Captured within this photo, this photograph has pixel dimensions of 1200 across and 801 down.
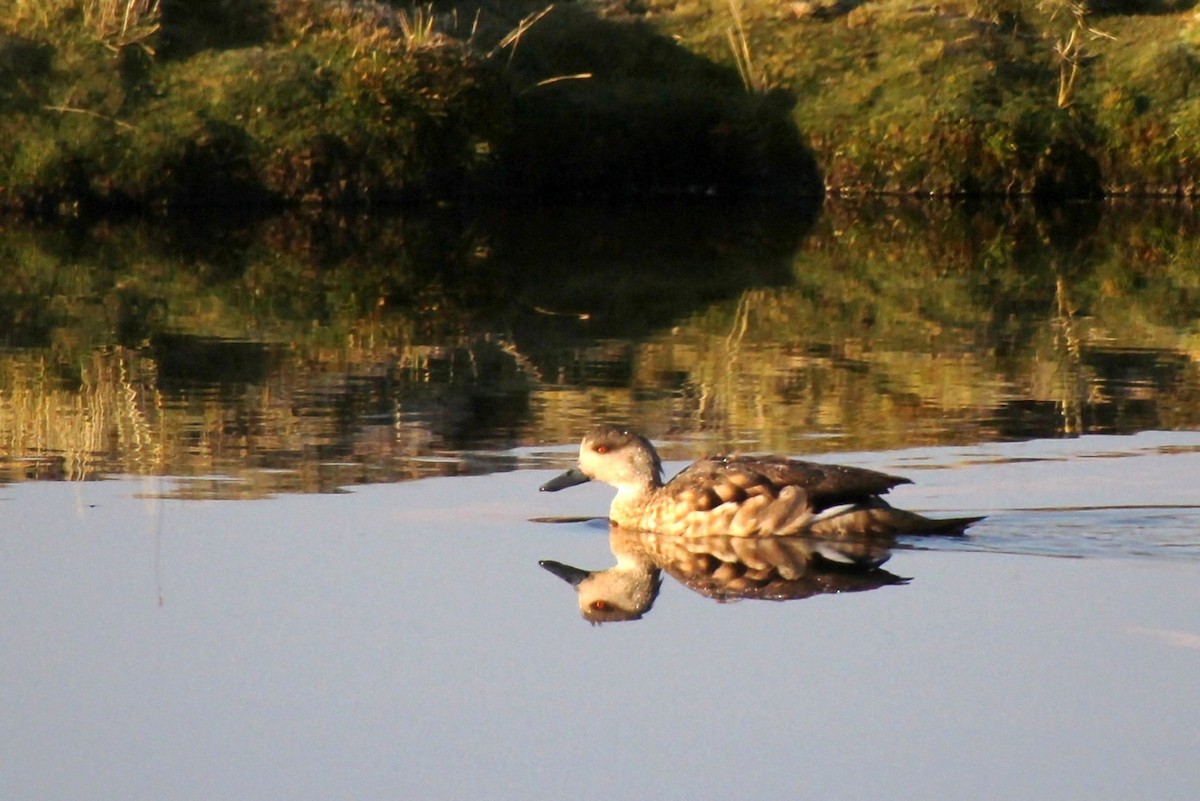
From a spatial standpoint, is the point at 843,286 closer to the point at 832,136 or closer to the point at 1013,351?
the point at 1013,351

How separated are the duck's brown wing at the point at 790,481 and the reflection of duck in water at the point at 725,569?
0.19m

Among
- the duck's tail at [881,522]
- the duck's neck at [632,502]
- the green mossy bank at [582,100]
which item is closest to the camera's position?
the duck's tail at [881,522]

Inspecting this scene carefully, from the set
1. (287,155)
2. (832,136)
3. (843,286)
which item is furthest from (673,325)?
(832,136)

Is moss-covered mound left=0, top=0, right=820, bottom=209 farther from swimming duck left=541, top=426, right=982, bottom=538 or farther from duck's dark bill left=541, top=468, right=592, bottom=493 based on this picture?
swimming duck left=541, top=426, right=982, bottom=538

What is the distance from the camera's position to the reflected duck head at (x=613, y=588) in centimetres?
820

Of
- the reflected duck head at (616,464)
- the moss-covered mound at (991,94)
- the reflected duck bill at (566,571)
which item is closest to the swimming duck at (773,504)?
the reflected duck head at (616,464)

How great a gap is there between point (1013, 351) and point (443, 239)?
9343 mm

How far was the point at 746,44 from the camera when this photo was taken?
98.5 ft

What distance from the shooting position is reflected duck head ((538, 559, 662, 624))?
26.9ft

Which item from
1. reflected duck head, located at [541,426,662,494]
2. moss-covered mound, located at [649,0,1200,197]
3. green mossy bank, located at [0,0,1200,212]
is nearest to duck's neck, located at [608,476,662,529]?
reflected duck head, located at [541,426,662,494]

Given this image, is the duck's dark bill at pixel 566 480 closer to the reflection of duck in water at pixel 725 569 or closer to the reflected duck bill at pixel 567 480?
the reflected duck bill at pixel 567 480

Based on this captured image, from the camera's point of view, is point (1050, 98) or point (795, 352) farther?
point (1050, 98)

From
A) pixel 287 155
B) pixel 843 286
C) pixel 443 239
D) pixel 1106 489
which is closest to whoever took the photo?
pixel 1106 489

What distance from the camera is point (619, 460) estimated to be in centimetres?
1013
